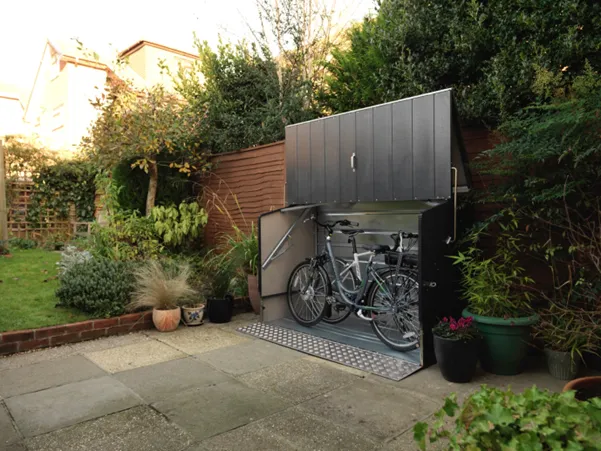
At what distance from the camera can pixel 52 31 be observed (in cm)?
1720

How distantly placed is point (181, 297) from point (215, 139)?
3142 millimetres

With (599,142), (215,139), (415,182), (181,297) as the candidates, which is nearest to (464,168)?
(415,182)

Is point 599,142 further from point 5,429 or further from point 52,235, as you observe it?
point 52,235

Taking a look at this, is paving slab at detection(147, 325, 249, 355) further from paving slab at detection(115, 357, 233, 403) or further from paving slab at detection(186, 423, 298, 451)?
paving slab at detection(186, 423, 298, 451)

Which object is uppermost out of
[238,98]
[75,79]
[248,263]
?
[75,79]

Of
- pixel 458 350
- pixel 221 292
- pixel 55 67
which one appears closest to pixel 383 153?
pixel 458 350

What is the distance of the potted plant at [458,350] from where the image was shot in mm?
3240

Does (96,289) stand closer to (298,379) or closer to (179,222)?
(179,222)

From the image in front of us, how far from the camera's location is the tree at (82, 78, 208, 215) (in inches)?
254

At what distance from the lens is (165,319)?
4.78 m

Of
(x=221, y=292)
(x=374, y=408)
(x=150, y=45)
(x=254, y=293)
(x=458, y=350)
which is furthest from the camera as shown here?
(x=150, y=45)

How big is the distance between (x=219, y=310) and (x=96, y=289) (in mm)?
1398

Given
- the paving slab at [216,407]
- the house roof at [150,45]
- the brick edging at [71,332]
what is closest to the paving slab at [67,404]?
the paving slab at [216,407]

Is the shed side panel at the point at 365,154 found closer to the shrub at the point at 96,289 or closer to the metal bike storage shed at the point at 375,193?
the metal bike storage shed at the point at 375,193
